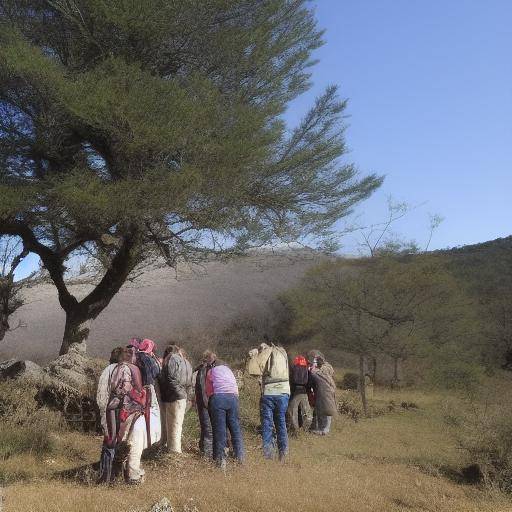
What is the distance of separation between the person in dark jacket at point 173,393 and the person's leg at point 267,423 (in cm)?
113

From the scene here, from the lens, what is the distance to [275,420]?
7988 mm

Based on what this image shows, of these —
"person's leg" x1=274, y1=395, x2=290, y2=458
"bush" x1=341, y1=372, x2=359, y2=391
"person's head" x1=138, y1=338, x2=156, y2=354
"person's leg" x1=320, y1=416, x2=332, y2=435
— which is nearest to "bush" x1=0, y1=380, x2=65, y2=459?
"person's head" x1=138, y1=338, x2=156, y2=354

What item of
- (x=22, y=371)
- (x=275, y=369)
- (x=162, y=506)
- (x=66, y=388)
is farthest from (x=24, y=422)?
(x=162, y=506)

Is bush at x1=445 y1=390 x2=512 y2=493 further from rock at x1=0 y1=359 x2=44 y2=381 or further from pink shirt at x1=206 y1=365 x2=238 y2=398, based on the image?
rock at x1=0 y1=359 x2=44 y2=381

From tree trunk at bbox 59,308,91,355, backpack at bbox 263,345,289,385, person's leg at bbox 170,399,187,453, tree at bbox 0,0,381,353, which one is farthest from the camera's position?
tree trunk at bbox 59,308,91,355

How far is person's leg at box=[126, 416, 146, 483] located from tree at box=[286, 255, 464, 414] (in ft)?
38.4

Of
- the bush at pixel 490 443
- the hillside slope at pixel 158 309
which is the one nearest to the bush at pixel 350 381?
the hillside slope at pixel 158 309

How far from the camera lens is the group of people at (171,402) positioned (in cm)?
612

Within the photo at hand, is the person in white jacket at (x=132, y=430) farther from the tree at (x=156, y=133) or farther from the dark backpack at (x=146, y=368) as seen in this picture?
the tree at (x=156, y=133)

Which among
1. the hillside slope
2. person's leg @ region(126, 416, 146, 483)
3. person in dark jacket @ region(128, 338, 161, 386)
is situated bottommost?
person's leg @ region(126, 416, 146, 483)

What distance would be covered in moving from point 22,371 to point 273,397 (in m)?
4.89

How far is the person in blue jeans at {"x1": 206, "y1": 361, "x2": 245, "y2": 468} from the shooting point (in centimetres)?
698

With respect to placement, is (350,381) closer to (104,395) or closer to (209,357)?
(209,357)

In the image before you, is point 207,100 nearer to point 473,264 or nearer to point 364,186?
point 364,186
